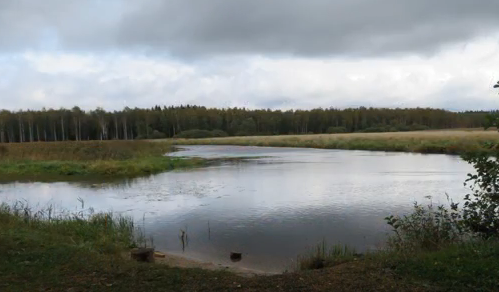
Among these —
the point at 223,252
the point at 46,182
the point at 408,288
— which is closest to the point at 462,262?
the point at 408,288

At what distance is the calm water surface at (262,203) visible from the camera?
409 inches

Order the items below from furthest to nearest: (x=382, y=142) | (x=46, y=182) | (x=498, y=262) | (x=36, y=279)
Result: (x=382, y=142)
(x=46, y=182)
(x=36, y=279)
(x=498, y=262)

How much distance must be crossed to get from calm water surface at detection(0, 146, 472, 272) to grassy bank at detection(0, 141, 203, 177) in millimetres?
3510

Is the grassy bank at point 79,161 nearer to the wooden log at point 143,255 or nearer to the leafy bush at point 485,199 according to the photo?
the wooden log at point 143,255

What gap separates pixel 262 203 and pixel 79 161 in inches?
809

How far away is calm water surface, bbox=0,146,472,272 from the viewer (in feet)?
34.1

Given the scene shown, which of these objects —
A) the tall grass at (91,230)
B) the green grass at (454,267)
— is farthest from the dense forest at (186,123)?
the green grass at (454,267)

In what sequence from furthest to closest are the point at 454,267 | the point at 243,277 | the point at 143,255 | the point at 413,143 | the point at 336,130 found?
the point at 336,130 < the point at 413,143 < the point at 143,255 < the point at 243,277 < the point at 454,267

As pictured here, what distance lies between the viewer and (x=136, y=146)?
41.7 m

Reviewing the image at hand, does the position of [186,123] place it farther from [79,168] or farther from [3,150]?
→ [79,168]

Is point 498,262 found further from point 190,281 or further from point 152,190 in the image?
point 152,190

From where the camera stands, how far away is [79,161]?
31.2m

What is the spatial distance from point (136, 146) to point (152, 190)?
23.1 m

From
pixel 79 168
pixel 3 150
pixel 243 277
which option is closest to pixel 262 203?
pixel 243 277
